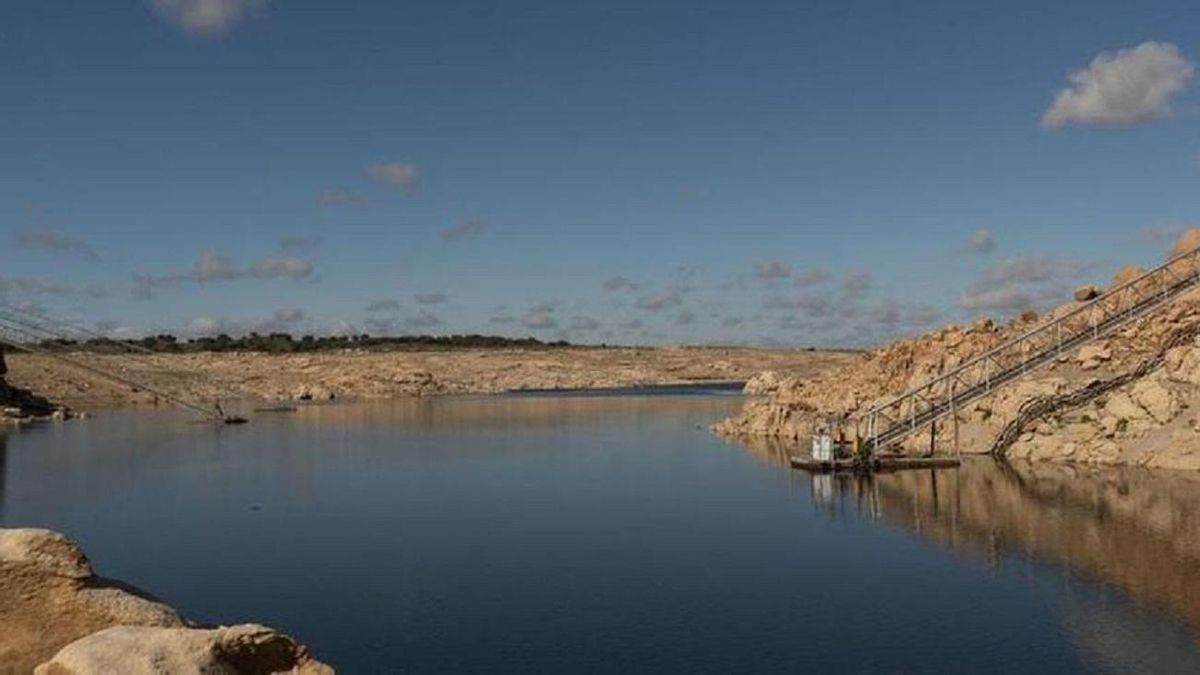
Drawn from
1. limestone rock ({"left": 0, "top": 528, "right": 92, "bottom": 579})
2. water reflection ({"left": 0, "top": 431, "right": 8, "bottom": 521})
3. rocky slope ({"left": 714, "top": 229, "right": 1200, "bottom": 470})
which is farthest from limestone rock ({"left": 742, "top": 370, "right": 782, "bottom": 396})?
limestone rock ({"left": 0, "top": 528, "right": 92, "bottom": 579})

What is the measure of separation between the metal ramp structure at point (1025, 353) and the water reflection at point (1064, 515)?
4442mm

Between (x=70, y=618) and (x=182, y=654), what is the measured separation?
3465mm

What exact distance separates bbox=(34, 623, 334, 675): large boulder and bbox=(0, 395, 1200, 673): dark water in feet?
25.4

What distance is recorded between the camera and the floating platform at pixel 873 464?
5756cm

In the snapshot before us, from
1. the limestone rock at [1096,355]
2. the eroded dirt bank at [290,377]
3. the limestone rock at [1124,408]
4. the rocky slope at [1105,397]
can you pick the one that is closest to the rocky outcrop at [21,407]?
the eroded dirt bank at [290,377]

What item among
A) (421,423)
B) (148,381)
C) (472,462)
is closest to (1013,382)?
(472,462)

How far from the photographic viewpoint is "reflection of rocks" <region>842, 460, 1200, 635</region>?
30.9 meters

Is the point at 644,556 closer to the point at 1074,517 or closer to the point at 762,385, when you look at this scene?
the point at 1074,517

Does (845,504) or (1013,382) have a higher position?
(1013,382)

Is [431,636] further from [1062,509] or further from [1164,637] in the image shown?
[1062,509]

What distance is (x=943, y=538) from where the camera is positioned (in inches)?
1517

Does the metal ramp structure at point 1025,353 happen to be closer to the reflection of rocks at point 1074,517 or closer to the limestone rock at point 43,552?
the reflection of rocks at point 1074,517

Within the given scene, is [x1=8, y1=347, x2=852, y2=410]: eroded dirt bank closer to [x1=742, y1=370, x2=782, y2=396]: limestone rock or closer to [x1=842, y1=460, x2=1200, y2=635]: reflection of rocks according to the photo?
[x1=742, y1=370, x2=782, y2=396]: limestone rock

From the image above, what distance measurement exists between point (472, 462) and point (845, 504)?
25688 mm
